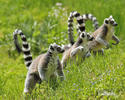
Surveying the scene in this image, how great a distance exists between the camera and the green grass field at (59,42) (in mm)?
4742

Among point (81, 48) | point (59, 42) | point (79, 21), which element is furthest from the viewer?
point (59, 42)

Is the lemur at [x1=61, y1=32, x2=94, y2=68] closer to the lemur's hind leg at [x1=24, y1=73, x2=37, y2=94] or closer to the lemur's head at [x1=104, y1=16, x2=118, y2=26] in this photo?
the lemur's head at [x1=104, y1=16, x2=118, y2=26]

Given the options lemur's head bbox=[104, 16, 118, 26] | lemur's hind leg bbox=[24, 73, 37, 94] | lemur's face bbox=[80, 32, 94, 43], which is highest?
lemur's head bbox=[104, 16, 118, 26]

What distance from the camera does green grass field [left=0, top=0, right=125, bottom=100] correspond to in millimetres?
4742

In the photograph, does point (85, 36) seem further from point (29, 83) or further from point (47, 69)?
point (29, 83)

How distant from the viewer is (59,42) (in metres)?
7.94

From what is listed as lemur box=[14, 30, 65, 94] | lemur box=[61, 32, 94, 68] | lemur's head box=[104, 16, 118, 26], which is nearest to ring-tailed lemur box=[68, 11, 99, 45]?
lemur box=[61, 32, 94, 68]

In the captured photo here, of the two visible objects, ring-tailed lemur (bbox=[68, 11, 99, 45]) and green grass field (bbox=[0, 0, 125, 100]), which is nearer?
green grass field (bbox=[0, 0, 125, 100])

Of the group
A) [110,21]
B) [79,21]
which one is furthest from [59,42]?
[110,21]

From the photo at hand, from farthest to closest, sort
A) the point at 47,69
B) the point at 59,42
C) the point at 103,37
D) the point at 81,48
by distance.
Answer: the point at 59,42 → the point at 103,37 → the point at 81,48 → the point at 47,69

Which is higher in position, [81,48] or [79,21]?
[79,21]

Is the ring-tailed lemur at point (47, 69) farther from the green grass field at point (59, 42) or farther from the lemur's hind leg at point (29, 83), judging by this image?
the green grass field at point (59, 42)

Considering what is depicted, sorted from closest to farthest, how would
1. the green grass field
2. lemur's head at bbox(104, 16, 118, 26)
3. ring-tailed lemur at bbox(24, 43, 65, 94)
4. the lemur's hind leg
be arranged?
the green grass field < ring-tailed lemur at bbox(24, 43, 65, 94) < the lemur's hind leg < lemur's head at bbox(104, 16, 118, 26)

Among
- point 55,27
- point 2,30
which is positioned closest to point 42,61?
point 55,27
